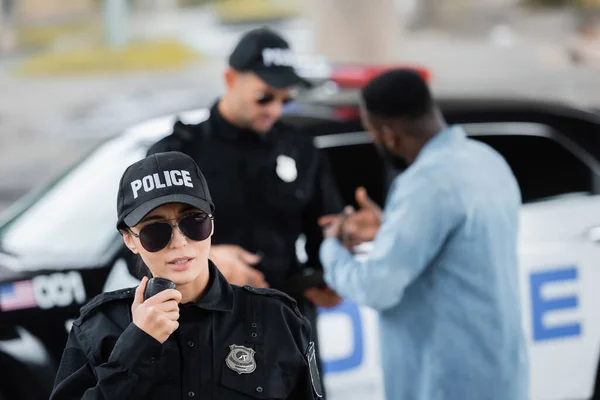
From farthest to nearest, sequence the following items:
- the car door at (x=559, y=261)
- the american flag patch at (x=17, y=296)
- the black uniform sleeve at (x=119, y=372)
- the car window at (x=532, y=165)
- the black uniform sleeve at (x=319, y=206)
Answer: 1. the car window at (x=532, y=165)
2. the car door at (x=559, y=261)
3. the american flag patch at (x=17, y=296)
4. the black uniform sleeve at (x=319, y=206)
5. the black uniform sleeve at (x=119, y=372)

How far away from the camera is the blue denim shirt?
2574 millimetres

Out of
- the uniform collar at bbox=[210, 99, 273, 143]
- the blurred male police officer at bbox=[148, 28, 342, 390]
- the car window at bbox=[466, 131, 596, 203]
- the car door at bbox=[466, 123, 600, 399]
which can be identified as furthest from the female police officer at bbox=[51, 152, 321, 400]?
the car window at bbox=[466, 131, 596, 203]

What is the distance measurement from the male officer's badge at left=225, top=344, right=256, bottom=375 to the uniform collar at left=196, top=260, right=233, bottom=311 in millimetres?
72

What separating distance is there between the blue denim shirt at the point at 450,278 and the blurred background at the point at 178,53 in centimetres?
823

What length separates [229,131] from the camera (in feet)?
9.63

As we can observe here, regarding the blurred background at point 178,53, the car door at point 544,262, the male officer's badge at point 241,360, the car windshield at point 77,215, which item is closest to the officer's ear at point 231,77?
the car windshield at point 77,215

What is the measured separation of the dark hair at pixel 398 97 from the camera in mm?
2730

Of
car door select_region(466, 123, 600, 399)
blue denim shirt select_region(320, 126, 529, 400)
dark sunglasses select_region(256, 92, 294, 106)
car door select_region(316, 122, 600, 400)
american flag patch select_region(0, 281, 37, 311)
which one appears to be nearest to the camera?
blue denim shirt select_region(320, 126, 529, 400)

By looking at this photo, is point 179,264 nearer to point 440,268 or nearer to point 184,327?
point 184,327

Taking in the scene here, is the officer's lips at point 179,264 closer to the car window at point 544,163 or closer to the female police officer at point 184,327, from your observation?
the female police officer at point 184,327

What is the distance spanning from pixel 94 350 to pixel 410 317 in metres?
1.15

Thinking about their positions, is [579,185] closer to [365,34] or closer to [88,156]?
[88,156]

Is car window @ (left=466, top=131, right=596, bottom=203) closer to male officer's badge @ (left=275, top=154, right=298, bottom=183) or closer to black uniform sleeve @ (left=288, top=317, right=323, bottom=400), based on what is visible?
male officer's badge @ (left=275, top=154, right=298, bottom=183)

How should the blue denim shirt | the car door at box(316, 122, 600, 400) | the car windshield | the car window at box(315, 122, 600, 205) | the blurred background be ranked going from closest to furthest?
the blue denim shirt → the car windshield → the car door at box(316, 122, 600, 400) → the car window at box(315, 122, 600, 205) → the blurred background
